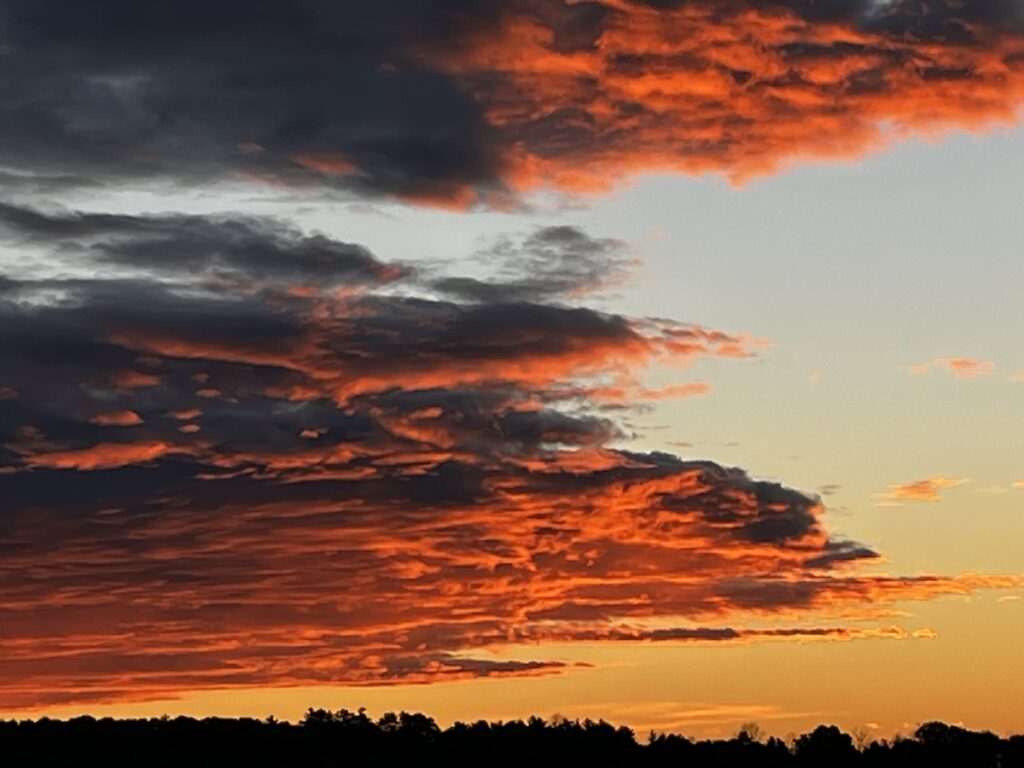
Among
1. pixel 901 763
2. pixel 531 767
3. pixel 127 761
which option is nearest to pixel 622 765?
pixel 531 767

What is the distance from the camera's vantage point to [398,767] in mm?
198125

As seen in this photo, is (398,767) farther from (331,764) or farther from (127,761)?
(127,761)

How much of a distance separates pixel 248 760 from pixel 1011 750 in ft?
199

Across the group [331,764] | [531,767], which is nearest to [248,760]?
[331,764]

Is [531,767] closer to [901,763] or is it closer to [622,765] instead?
[622,765]

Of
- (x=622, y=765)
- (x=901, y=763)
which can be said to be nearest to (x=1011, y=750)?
(x=901, y=763)

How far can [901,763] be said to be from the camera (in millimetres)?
197750

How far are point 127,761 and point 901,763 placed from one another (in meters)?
61.5

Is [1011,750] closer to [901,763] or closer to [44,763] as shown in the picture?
[901,763]

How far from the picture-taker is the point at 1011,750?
197875 mm

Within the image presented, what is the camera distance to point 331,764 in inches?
7662

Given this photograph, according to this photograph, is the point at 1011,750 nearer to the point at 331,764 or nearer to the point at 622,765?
the point at 622,765

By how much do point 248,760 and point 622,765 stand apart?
98.2 ft

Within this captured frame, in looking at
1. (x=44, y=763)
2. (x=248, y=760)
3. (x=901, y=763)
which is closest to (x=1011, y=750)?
(x=901, y=763)
